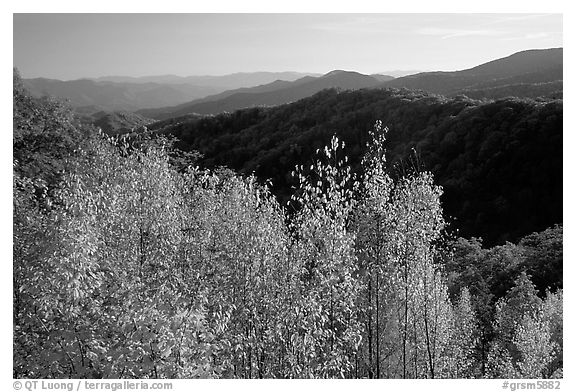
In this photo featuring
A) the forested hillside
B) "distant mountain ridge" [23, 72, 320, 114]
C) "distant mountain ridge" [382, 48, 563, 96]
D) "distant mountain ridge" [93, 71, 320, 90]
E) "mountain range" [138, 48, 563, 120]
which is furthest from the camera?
"distant mountain ridge" [382, 48, 563, 96]

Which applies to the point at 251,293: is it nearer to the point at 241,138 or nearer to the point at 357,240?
the point at 357,240

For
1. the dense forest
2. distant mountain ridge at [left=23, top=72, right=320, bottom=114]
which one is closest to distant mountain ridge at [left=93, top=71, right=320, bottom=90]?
distant mountain ridge at [left=23, top=72, right=320, bottom=114]

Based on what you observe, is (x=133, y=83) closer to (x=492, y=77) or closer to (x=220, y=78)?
(x=220, y=78)

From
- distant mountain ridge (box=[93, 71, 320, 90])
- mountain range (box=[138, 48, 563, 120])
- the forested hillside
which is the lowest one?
the forested hillside

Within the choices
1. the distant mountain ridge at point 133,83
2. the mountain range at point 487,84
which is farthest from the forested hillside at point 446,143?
the distant mountain ridge at point 133,83

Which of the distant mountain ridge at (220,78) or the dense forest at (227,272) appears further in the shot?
the distant mountain ridge at (220,78)

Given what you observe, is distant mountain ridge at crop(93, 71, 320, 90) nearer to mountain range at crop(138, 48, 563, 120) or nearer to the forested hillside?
the forested hillside

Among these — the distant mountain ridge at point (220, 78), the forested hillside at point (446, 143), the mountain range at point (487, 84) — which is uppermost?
the mountain range at point (487, 84)

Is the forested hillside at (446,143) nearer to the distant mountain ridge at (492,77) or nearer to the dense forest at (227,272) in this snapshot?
the dense forest at (227,272)

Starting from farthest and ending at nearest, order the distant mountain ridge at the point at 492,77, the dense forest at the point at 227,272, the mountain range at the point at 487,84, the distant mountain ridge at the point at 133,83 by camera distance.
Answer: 1. the distant mountain ridge at the point at 492,77
2. the mountain range at the point at 487,84
3. the distant mountain ridge at the point at 133,83
4. the dense forest at the point at 227,272

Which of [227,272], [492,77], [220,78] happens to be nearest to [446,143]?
[220,78]
